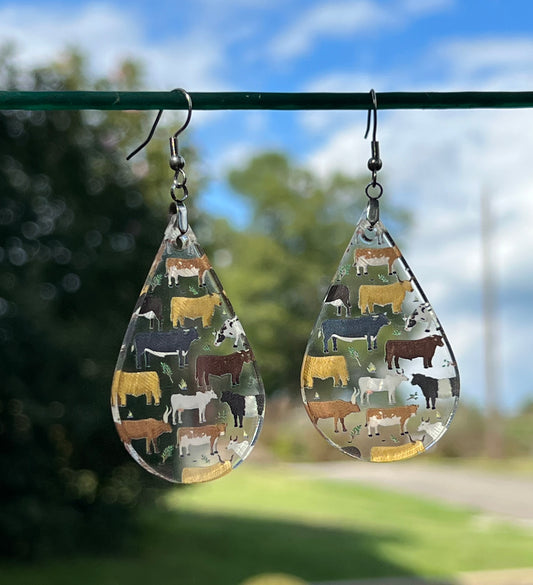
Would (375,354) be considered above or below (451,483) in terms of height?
above

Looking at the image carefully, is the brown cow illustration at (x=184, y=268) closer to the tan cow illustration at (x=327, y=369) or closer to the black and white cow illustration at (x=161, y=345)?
the black and white cow illustration at (x=161, y=345)

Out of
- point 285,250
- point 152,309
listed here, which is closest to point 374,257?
point 152,309

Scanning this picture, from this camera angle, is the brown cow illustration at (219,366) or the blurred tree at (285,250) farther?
the blurred tree at (285,250)

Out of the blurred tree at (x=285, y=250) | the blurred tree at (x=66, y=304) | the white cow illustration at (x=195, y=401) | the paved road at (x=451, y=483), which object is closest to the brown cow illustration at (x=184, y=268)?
the white cow illustration at (x=195, y=401)

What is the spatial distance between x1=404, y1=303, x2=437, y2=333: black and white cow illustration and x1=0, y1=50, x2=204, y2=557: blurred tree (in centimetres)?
338

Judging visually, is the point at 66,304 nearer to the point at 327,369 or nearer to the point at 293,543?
the point at 293,543

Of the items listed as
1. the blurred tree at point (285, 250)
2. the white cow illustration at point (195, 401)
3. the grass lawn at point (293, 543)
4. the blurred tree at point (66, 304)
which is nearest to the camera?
the white cow illustration at point (195, 401)

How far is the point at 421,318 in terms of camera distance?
96 centimetres

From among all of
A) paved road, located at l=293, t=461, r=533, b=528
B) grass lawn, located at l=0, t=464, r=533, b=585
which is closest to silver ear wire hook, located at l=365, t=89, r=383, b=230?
grass lawn, located at l=0, t=464, r=533, b=585

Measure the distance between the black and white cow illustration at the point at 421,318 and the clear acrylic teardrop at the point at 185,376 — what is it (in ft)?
0.64

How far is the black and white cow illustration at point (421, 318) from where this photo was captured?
3.15ft

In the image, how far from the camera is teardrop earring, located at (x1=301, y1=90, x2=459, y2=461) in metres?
0.95

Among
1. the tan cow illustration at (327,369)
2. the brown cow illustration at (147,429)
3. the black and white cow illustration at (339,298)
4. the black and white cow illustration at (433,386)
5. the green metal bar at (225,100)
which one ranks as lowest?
the brown cow illustration at (147,429)

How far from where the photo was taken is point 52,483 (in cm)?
449
